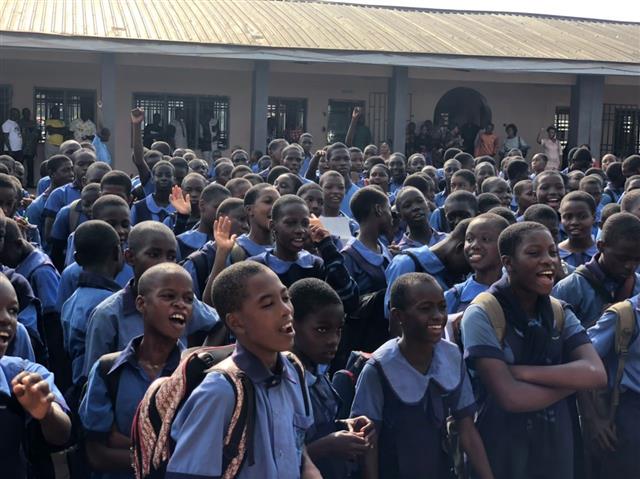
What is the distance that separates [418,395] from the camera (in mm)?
3443

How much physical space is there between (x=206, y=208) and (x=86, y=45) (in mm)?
9196

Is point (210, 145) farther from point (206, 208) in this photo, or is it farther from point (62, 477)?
point (62, 477)

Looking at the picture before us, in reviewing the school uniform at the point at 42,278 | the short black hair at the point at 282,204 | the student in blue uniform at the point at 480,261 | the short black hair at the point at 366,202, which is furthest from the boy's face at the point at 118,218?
the student in blue uniform at the point at 480,261

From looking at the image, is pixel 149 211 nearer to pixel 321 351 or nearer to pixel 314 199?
pixel 314 199

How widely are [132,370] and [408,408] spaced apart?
3.22 feet

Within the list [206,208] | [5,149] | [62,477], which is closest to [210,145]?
[5,149]

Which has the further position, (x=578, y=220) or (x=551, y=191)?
(x=551, y=191)

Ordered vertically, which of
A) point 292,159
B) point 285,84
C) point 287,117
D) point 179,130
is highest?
point 285,84

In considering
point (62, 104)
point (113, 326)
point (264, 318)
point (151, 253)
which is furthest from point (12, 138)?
point (264, 318)

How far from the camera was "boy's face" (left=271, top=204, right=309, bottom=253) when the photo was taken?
470 centimetres

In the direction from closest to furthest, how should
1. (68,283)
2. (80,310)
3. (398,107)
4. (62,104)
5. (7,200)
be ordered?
(80,310), (68,283), (7,200), (62,104), (398,107)

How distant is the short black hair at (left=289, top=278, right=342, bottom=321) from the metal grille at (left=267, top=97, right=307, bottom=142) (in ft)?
48.1

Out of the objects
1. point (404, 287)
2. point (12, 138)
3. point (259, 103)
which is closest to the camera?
point (404, 287)

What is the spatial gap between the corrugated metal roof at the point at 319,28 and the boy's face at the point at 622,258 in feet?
37.6
